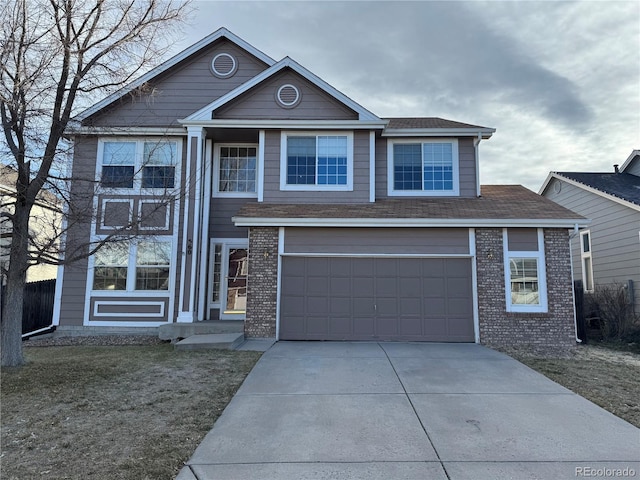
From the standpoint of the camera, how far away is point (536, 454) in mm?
4012

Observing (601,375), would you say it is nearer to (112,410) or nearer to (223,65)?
(112,410)

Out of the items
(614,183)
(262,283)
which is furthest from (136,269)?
(614,183)

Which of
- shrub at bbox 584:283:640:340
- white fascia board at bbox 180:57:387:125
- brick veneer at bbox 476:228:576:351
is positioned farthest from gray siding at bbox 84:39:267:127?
shrub at bbox 584:283:640:340

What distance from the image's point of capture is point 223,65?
12.7 metres

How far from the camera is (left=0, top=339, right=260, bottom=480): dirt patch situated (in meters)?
3.72

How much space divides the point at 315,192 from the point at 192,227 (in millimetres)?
3546

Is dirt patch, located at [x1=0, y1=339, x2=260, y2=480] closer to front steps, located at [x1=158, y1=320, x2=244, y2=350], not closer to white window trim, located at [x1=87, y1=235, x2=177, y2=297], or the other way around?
front steps, located at [x1=158, y1=320, x2=244, y2=350]

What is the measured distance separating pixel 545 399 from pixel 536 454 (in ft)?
6.54

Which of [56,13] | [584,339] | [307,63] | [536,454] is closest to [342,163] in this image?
[307,63]

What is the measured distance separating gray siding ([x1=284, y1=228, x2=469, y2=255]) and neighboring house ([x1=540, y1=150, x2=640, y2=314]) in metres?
6.25

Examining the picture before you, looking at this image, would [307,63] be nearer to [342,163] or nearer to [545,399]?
[342,163]

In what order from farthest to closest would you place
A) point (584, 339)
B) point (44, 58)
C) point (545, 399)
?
point (584, 339)
point (44, 58)
point (545, 399)

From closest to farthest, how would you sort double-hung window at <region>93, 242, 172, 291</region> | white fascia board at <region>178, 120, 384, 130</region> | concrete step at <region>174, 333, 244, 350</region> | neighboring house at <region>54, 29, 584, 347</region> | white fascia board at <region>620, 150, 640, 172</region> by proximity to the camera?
concrete step at <region>174, 333, 244, 350</region> < neighboring house at <region>54, 29, 584, 347</region> < white fascia board at <region>178, 120, 384, 130</region> < double-hung window at <region>93, 242, 172, 291</region> < white fascia board at <region>620, 150, 640, 172</region>

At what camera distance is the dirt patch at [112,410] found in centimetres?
372
